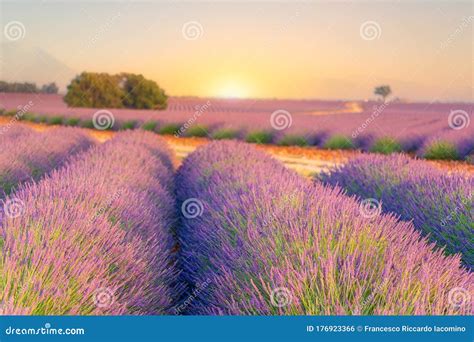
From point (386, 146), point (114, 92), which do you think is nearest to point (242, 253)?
point (386, 146)

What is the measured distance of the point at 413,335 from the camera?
1876mm

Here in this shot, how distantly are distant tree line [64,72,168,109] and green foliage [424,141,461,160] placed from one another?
2425cm

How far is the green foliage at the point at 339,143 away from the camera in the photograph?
15039mm

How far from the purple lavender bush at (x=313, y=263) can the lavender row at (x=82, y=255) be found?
35cm

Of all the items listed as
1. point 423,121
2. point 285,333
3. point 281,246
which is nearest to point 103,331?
point 285,333

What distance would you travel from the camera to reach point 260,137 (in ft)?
56.1

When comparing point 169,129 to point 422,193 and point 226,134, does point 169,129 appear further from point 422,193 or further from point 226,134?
point 422,193

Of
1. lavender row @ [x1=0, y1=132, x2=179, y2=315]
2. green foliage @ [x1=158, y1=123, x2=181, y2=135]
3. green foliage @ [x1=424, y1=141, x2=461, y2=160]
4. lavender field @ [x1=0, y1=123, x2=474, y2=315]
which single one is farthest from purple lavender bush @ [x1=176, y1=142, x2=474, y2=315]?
green foliage @ [x1=158, y1=123, x2=181, y2=135]

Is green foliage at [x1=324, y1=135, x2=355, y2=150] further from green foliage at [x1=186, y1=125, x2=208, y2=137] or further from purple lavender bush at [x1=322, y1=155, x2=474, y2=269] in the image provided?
purple lavender bush at [x1=322, y1=155, x2=474, y2=269]

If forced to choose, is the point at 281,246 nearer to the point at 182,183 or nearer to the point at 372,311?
the point at 372,311

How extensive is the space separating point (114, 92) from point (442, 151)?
995 inches

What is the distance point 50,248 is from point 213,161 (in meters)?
4.16

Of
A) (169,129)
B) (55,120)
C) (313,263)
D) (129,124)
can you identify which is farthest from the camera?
(55,120)

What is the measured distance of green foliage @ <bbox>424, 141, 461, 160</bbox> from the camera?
40.9 feet
